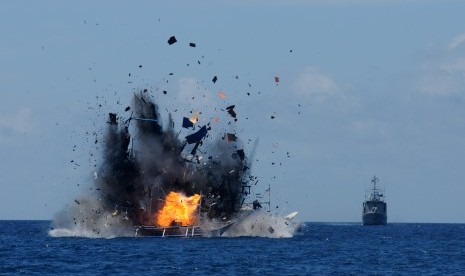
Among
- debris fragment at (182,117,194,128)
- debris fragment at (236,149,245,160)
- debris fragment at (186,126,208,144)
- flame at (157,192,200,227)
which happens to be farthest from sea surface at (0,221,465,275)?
debris fragment at (182,117,194,128)

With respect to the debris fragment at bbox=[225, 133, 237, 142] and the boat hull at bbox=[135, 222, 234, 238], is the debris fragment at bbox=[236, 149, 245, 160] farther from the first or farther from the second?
the boat hull at bbox=[135, 222, 234, 238]

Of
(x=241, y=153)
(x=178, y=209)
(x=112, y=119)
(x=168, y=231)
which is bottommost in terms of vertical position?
(x=168, y=231)

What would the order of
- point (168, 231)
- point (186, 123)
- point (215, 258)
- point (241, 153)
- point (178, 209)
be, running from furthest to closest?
point (241, 153) → point (178, 209) → point (168, 231) → point (186, 123) → point (215, 258)

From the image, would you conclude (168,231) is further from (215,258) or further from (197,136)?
(215,258)

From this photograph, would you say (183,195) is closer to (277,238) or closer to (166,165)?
(166,165)

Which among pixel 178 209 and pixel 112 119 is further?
pixel 178 209

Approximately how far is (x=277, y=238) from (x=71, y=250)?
49.9 meters

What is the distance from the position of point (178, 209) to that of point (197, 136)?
961 cm

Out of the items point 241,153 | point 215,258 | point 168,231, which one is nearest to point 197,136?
point 241,153

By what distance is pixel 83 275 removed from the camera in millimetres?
94812

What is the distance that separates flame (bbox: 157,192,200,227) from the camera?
6058 inches

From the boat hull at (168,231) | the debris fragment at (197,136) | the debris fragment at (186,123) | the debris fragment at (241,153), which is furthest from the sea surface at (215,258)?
the debris fragment at (186,123)

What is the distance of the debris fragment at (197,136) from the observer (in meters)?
152

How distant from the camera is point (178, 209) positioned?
15400 cm
